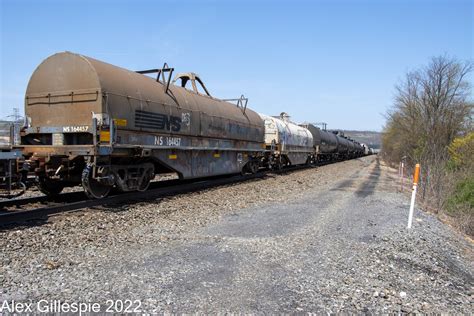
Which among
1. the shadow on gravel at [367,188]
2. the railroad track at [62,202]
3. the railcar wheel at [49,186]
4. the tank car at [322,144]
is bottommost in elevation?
the shadow on gravel at [367,188]

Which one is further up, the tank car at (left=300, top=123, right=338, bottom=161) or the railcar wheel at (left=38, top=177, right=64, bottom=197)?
the tank car at (left=300, top=123, right=338, bottom=161)

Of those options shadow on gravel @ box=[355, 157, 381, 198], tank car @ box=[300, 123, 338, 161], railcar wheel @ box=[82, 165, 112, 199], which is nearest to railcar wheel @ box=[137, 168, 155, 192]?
railcar wheel @ box=[82, 165, 112, 199]

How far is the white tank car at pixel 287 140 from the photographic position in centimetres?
2139

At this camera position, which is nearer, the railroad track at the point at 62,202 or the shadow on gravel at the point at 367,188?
the railroad track at the point at 62,202

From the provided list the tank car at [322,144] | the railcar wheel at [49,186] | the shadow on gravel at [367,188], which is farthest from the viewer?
the tank car at [322,144]

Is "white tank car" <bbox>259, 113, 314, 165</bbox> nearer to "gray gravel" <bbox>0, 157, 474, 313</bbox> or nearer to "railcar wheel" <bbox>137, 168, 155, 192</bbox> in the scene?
"railcar wheel" <bbox>137, 168, 155, 192</bbox>

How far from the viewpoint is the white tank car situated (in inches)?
Answer: 842

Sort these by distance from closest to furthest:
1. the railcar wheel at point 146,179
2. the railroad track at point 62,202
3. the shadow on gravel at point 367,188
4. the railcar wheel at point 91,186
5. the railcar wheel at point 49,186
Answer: the railroad track at point 62,202 < the railcar wheel at point 91,186 < the railcar wheel at point 49,186 < the railcar wheel at point 146,179 < the shadow on gravel at point 367,188

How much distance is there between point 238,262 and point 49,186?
630cm

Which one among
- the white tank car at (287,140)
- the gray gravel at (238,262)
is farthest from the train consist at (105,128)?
the white tank car at (287,140)

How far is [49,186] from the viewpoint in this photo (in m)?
9.07

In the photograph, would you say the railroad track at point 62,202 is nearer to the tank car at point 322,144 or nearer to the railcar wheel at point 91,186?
the railcar wheel at point 91,186

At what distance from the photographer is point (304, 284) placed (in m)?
4.22

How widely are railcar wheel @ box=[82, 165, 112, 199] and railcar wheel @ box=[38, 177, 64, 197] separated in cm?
106
